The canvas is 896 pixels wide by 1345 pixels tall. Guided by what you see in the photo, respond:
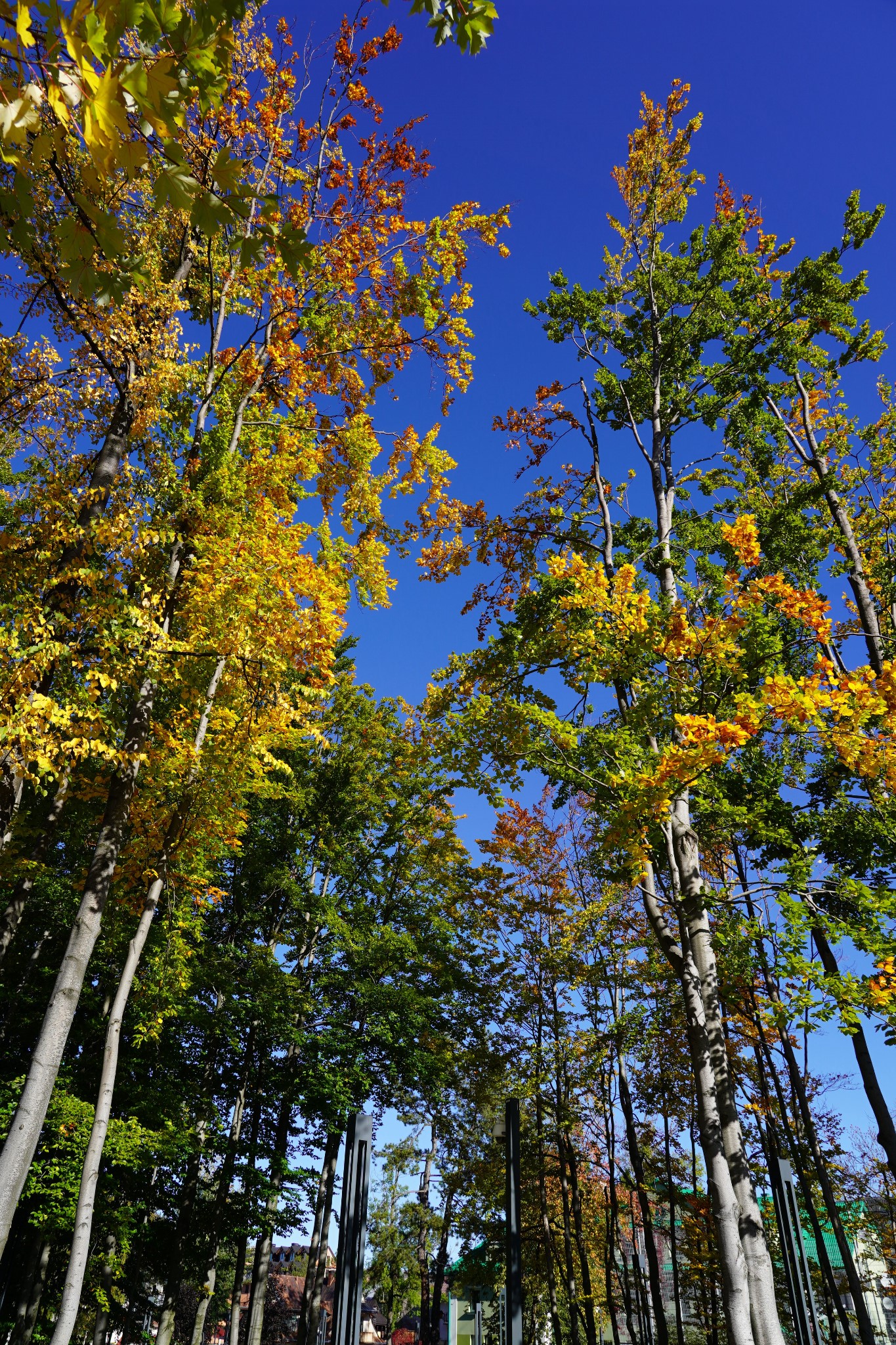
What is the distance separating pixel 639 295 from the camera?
1152 centimetres

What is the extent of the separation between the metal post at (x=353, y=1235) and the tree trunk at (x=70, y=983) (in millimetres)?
2978

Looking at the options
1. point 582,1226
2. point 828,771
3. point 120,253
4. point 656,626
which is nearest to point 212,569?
point 656,626

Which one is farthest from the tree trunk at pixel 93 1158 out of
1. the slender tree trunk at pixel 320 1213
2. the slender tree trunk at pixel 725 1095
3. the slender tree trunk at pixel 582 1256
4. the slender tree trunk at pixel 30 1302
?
the slender tree trunk at pixel 582 1256

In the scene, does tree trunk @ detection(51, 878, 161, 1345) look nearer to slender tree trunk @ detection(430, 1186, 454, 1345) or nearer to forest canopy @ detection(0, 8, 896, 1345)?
forest canopy @ detection(0, 8, 896, 1345)

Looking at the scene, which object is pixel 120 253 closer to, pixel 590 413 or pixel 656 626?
pixel 656 626

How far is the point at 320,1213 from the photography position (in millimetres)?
15859

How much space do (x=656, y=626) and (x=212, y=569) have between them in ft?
15.4

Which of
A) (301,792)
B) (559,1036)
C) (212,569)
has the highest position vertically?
(301,792)

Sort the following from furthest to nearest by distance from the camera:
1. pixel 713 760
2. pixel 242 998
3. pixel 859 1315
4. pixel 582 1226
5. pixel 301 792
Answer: pixel 582 1226 < pixel 301 792 < pixel 242 998 < pixel 859 1315 < pixel 713 760

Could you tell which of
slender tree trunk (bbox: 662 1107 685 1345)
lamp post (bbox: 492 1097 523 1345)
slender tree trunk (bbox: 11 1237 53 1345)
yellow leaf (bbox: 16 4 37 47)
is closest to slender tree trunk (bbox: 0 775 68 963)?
lamp post (bbox: 492 1097 523 1345)

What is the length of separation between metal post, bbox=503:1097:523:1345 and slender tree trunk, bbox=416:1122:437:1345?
1186 centimetres

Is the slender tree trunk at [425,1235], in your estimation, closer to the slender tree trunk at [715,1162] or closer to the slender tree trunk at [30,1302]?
the slender tree trunk at [30,1302]

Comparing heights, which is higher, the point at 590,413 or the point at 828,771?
the point at 590,413

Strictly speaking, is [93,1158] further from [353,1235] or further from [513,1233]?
[513,1233]
